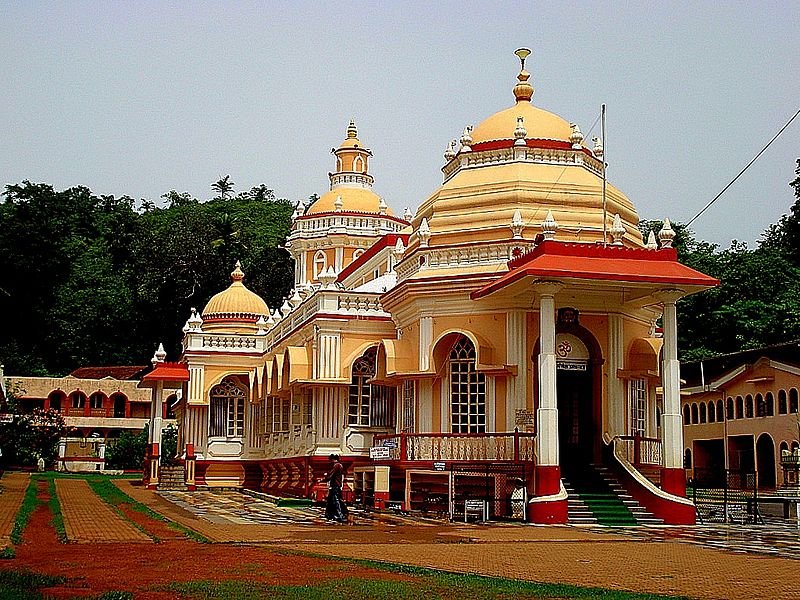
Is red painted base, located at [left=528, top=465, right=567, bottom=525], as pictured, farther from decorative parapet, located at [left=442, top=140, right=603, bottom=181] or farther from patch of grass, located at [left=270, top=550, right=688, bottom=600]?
patch of grass, located at [left=270, top=550, right=688, bottom=600]

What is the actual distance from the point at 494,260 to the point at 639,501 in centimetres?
563

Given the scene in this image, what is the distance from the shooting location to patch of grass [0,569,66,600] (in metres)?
8.45

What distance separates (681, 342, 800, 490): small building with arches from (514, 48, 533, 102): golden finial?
13.1 metres

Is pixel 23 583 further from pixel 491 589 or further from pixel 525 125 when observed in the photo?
pixel 525 125

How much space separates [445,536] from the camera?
1606cm

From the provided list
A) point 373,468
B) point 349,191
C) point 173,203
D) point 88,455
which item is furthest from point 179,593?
point 173,203

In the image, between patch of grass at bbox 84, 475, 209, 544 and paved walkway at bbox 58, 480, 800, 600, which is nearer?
paved walkway at bbox 58, 480, 800, 600

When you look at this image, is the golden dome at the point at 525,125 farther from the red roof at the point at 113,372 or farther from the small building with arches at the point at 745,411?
the red roof at the point at 113,372

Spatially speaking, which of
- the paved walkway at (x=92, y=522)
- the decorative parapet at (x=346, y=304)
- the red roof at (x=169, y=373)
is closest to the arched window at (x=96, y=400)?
the red roof at (x=169, y=373)

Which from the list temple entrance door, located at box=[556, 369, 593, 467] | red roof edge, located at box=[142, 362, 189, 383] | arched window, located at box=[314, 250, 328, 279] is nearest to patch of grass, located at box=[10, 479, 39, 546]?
red roof edge, located at box=[142, 362, 189, 383]

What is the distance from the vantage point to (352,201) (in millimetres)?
41875

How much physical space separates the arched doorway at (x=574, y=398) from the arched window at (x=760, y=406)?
16.5 metres

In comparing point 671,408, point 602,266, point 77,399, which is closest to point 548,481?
point 671,408

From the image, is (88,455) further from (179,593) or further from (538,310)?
(179,593)
